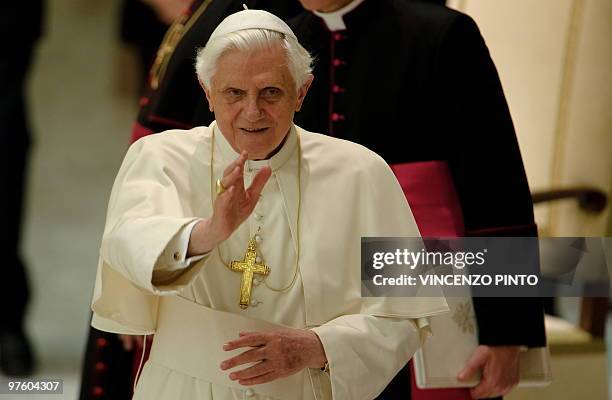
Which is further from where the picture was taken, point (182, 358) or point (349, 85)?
point (349, 85)

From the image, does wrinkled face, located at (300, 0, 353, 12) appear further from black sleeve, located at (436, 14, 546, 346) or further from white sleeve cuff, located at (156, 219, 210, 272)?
white sleeve cuff, located at (156, 219, 210, 272)

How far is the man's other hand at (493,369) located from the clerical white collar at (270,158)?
0.80 m

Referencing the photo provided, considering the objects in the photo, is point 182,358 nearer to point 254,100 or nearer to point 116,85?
point 254,100

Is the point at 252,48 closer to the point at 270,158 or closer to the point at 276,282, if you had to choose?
the point at 270,158

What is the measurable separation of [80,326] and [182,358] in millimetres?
3179

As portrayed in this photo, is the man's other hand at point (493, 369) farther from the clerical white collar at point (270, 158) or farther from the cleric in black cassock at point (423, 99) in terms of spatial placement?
the clerical white collar at point (270, 158)

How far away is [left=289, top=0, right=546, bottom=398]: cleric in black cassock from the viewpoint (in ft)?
11.1

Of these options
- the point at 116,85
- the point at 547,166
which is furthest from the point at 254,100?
the point at 116,85

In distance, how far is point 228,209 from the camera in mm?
2725

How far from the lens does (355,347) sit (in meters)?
2.97

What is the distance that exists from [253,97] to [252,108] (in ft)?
0.07

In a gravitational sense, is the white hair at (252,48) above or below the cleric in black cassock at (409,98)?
above

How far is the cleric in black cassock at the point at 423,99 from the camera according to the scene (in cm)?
338

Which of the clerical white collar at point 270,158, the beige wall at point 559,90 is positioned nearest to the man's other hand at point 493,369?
the beige wall at point 559,90
